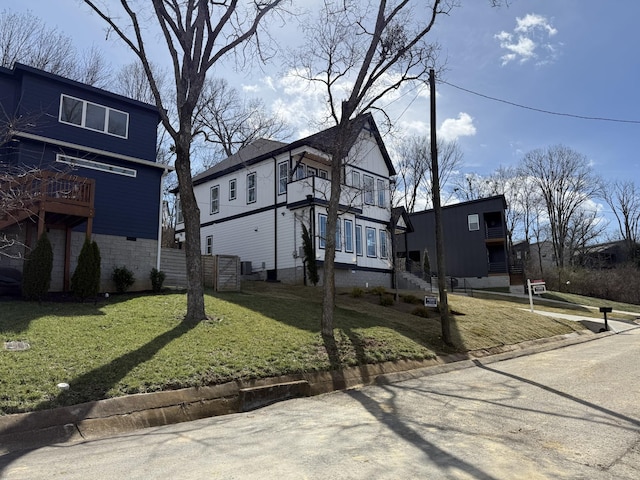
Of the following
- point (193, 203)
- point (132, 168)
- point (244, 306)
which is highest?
point (132, 168)

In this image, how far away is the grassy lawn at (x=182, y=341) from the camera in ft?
22.9

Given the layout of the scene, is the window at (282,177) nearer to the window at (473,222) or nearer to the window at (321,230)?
the window at (321,230)

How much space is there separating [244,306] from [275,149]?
1296cm

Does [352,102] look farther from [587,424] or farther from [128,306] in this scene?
[587,424]

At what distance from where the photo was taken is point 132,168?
56.7ft

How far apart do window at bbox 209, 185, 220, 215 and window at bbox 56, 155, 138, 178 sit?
10824mm

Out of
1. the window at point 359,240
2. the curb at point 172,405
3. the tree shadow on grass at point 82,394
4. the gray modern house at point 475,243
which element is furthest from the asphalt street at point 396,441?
the gray modern house at point 475,243

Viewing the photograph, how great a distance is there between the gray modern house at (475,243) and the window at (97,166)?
24158 mm

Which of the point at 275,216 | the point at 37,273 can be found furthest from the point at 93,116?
the point at 275,216

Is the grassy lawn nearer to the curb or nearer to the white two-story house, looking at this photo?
the curb

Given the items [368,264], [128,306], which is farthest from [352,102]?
[368,264]

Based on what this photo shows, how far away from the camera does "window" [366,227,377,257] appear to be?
26.5 meters

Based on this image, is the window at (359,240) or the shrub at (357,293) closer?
the shrub at (357,293)

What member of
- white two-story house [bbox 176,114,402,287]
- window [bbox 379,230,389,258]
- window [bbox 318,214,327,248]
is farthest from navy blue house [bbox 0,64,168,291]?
window [bbox 379,230,389,258]
